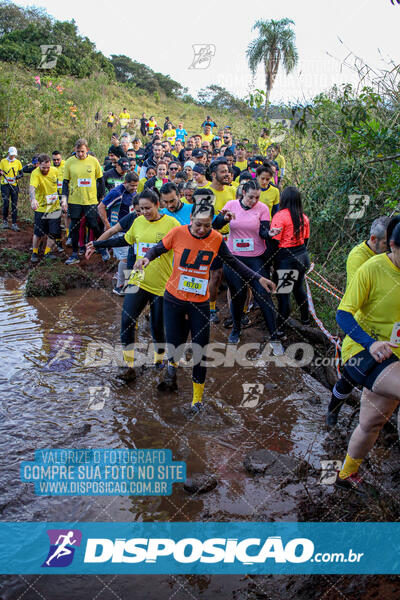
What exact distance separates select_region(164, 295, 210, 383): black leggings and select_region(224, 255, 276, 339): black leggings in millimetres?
1483

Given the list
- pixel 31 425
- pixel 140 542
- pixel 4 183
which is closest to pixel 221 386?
pixel 31 425

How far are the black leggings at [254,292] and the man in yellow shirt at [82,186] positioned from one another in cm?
432

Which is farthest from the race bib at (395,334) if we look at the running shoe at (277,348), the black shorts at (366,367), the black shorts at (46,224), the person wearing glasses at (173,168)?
the black shorts at (46,224)

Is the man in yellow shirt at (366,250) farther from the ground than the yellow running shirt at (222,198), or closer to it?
closer to it

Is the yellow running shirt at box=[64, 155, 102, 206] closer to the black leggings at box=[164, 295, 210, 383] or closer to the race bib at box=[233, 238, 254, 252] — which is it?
the race bib at box=[233, 238, 254, 252]

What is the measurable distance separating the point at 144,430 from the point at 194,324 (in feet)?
→ 3.73

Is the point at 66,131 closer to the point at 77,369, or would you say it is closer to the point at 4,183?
the point at 4,183

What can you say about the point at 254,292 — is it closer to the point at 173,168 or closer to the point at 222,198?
the point at 222,198

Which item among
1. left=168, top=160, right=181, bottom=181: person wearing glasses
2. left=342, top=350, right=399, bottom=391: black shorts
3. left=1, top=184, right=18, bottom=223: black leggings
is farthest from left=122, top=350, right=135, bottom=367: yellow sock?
left=1, top=184, right=18, bottom=223: black leggings

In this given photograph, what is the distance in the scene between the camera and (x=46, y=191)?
32.2 ft

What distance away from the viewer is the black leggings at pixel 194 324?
4.79 metres

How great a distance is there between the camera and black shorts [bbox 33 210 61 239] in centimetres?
987

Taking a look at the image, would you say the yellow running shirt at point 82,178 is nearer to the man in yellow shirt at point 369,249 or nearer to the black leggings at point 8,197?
the black leggings at point 8,197

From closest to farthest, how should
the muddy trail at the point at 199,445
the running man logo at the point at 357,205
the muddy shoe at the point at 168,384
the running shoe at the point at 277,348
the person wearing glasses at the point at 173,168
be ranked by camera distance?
the muddy trail at the point at 199,445 < the muddy shoe at the point at 168,384 < the running shoe at the point at 277,348 < the running man logo at the point at 357,205 < the person wearing glasses at the point at 173,168
